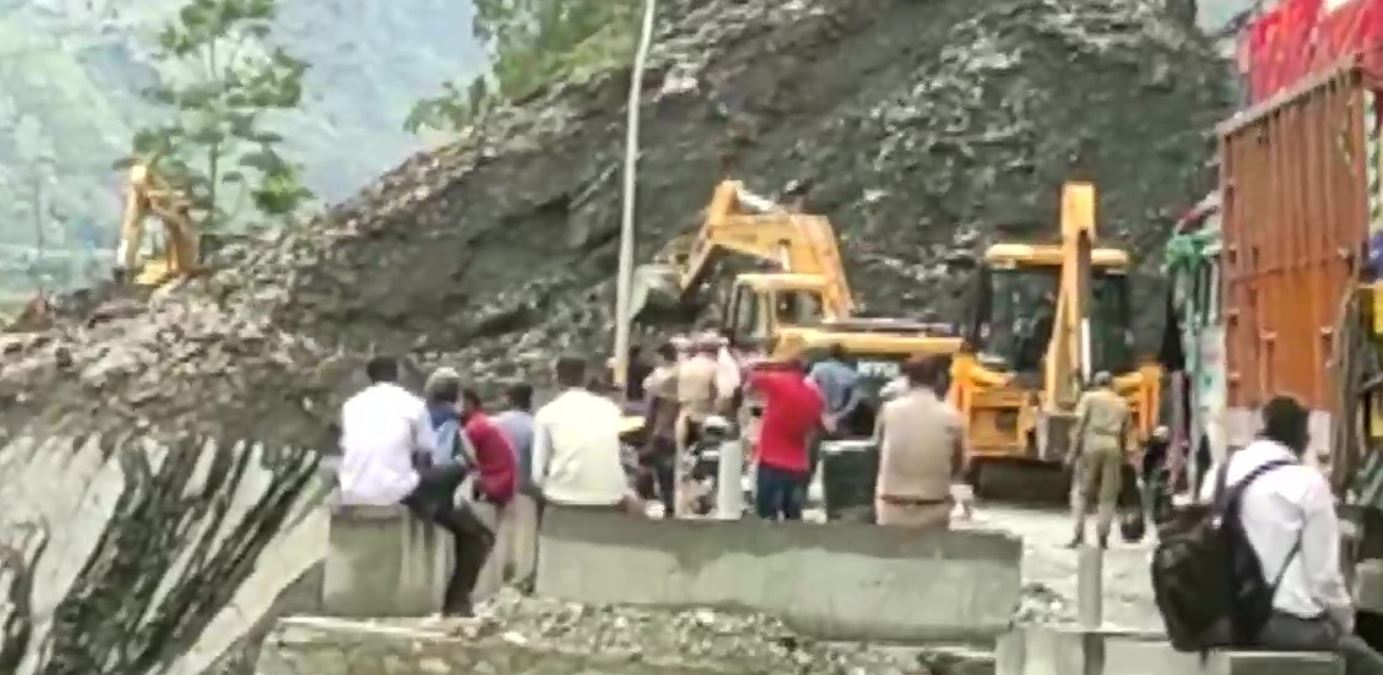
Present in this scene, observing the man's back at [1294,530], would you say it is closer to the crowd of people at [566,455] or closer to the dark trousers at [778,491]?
the crowd of people at [566,455]

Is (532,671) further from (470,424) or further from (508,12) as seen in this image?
(508,12)

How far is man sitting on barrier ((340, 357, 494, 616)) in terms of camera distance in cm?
1354

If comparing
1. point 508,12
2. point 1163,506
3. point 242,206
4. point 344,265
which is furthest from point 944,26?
point 242,206

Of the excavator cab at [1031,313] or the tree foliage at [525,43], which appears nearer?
the excavator cab at [1031,313]

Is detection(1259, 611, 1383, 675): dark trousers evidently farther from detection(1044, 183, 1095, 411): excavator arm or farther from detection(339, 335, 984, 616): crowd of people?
detection(1044, 183, 1095, 411): excavator arm

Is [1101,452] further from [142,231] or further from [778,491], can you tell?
[142,231]

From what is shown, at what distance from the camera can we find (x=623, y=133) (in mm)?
43281

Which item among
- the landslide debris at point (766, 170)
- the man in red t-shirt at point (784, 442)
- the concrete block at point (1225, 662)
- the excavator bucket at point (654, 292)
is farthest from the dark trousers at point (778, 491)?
the landslide debris at point (766, 170)

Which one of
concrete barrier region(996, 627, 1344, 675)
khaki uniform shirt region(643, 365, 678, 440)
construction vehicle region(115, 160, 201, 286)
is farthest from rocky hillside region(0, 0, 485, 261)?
concrete barrier region(996, 627, 1344, 675)

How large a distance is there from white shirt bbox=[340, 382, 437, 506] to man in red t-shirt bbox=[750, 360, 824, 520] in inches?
92.6

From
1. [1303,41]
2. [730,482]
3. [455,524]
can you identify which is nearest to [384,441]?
[455,524]

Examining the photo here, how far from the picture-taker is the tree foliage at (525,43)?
6231 cm

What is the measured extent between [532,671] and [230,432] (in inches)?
783

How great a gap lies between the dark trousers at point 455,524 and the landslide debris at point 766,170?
23.3 metres
